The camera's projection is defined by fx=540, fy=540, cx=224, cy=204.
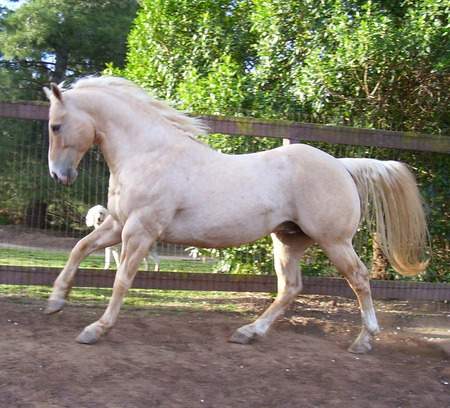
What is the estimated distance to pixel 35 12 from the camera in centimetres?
1422

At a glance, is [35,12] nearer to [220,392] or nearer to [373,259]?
[373,259]

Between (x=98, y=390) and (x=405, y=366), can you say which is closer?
(x=98, y=390)

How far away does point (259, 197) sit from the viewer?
4.59 m

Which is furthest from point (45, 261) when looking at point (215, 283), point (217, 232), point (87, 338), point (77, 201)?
point (217, 232)

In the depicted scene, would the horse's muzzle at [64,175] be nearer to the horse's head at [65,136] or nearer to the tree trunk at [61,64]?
the horse's head at [65,136]

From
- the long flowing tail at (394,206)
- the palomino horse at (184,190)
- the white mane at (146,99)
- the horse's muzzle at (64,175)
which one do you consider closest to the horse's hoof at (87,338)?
the palomino horse at (184,190)

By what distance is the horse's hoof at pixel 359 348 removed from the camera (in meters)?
4.73

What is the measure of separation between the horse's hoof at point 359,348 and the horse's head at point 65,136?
2.79 meters

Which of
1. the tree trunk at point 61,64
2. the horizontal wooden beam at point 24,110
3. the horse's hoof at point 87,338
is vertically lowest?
the horse's hoof at point 87,338

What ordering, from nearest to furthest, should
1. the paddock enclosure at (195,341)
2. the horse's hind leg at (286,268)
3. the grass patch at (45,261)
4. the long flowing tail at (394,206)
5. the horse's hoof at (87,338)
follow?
1. the paddock enclosure at (195,341)
2. the horse's hoof at (87,338)
3. the horse's hind leg at (286,268)
4. the long flowing tail at (394,206)
5. the grass patch at (45,261)

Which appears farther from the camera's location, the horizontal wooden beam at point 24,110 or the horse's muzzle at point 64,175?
the horizontal wooden beam at point 24,110

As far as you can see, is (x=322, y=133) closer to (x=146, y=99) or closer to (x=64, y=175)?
(x=146, y=99)

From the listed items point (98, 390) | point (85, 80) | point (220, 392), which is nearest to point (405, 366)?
point (220, 392)

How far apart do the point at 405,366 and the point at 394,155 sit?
2.88m
